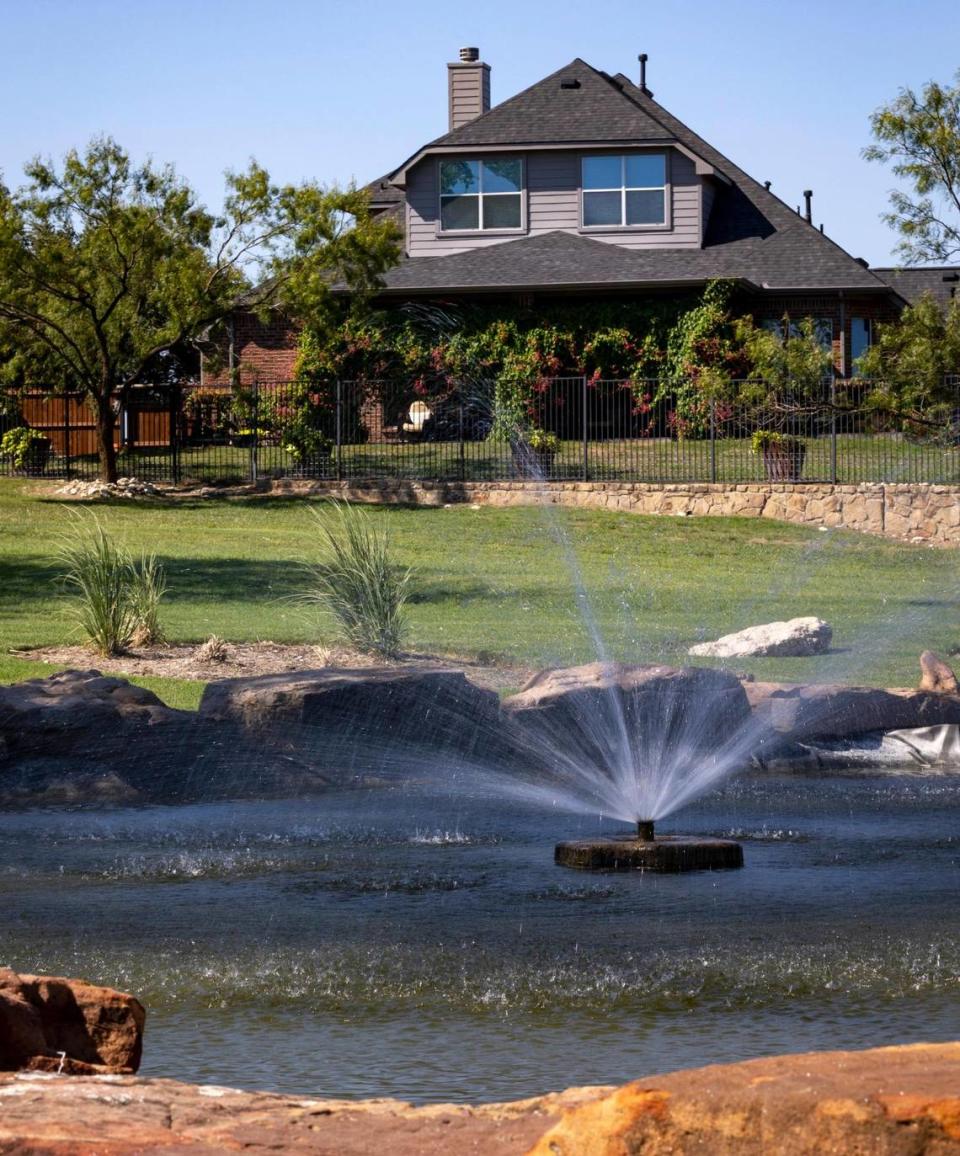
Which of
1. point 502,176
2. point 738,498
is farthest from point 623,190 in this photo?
point 738,498

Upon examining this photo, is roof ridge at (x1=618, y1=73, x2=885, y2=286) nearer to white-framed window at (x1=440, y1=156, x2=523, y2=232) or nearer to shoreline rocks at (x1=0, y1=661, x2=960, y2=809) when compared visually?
white-framed window at (x1=440, y1=156, x2=523, y2=232)

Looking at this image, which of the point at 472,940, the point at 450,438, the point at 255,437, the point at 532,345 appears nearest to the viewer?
the point at 472,940

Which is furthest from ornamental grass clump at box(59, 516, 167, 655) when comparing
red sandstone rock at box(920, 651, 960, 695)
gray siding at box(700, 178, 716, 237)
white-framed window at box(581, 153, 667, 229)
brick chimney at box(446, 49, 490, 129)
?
brick chimney at box(446, 49, 490, 129)

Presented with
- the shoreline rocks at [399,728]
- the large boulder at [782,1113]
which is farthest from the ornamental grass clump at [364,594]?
the large boulder at [782,1113]

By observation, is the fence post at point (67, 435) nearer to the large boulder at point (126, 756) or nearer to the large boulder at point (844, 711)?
the large boulder at point (126, 756)

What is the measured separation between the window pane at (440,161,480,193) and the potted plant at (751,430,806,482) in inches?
505

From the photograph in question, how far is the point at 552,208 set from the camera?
4022 centimetres

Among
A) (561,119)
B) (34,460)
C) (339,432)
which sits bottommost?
(34,460)

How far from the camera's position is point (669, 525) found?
29.2 m

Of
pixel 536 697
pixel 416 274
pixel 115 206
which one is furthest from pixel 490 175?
pixel 536 697

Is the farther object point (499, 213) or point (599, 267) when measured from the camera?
point (499, 213)

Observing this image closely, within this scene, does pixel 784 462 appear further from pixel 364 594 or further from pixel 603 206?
pixel 364 594

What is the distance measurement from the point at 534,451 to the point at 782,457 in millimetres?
5445

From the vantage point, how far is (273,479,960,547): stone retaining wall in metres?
28.9
